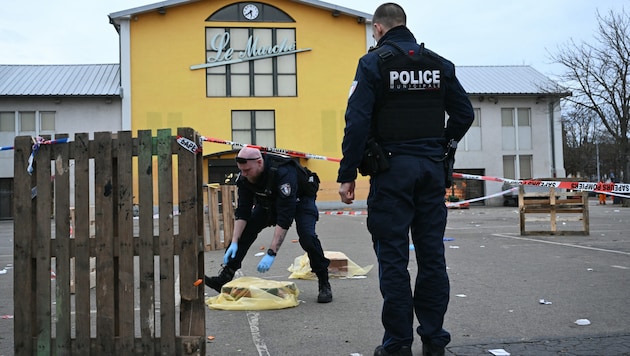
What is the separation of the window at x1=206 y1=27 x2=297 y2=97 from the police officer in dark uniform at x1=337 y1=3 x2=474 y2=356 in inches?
1166

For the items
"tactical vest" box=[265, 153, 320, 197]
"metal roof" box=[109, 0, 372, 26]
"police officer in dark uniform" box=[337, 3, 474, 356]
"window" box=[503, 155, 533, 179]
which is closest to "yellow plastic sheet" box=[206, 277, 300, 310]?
"tactical vest" box=[265, 153, 320, 197]

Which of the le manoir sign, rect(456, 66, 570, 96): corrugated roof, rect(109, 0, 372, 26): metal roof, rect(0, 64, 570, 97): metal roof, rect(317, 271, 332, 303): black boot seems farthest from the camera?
rect(456, 66, 570, 96): corrugated roof

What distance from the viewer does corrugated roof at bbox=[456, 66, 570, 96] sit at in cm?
3566

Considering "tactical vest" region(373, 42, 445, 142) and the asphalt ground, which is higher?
"tactical vest" region(373, 42, 445, 142)

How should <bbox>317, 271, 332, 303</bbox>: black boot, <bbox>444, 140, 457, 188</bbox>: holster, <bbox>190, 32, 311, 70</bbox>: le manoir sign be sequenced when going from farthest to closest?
1. <bbox>190, 32, 311, 70</bbox>: le manoir sign
2. <bbox>317, 271, 332, 303</bbox>: black boot
3. <bbox>444, 140, 457, 188</bbox>: holster

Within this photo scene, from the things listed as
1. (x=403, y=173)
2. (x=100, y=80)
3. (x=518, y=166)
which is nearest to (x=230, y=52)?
(x=100, y=80)

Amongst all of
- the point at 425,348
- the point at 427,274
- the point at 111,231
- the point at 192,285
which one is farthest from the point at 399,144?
the point at 111,231

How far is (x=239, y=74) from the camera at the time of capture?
32.7 meters

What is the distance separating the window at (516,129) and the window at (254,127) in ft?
47.8

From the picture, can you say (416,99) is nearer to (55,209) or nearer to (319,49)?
(55,209)

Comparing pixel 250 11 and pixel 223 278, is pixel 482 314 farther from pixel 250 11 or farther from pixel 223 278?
pixel 250 11

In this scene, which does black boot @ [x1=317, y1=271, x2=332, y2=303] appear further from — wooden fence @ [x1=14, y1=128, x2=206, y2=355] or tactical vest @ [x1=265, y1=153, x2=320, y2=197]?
wooden fence @ [x1=14, y1=128, x2=206, y2=355]

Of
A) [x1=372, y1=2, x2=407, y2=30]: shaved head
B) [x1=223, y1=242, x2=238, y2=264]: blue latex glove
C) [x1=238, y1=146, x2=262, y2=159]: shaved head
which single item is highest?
[x1=372, y1=2, x2=407, y2=30]: shaved head

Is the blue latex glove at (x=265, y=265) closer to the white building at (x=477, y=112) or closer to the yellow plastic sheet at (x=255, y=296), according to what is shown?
the yellow plastic sheet at (x=255, y=296)
